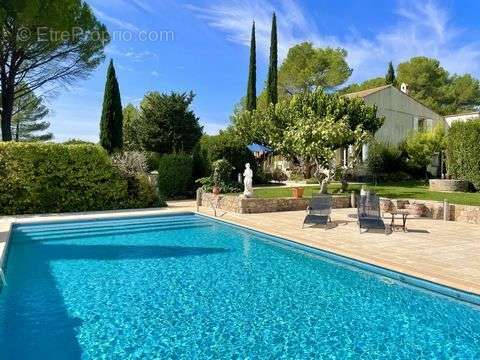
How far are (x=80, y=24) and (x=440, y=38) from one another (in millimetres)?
20706

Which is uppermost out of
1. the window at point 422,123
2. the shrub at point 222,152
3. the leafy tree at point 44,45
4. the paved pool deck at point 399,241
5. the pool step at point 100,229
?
the leafy tree at point 44,45

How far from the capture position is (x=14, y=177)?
49.0ft

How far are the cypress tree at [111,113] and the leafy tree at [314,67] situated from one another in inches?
851

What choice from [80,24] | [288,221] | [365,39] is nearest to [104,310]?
[288,221]

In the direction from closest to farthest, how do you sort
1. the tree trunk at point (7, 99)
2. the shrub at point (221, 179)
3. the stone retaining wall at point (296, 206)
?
the stone retaining wall at point (296, 206), the shrub at point (221, 179), the tree trunk at point (7, 99)

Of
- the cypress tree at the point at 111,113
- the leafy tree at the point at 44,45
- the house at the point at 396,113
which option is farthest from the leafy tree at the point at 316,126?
the leafy tree at the point at 44,45

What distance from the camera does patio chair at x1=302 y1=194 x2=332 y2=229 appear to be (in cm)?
1173

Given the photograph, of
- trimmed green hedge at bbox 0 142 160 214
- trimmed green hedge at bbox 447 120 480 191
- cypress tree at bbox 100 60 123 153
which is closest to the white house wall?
trimmed green hedge at bbox 447 120 480 191

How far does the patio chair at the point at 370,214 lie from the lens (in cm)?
1058

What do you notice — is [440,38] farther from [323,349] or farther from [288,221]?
[323,349]

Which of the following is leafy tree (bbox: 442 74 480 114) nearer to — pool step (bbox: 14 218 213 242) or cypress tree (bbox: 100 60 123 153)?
cypress tree (bbox: 100 60 123 153)

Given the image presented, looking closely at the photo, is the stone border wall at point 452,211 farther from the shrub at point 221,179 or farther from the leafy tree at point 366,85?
the leafy tree at point 366,85

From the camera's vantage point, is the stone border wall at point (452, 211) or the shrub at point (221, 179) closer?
the stone border wall at point (452, 211)

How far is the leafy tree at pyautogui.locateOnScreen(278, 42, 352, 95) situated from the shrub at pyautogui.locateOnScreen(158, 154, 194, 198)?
24039mm
